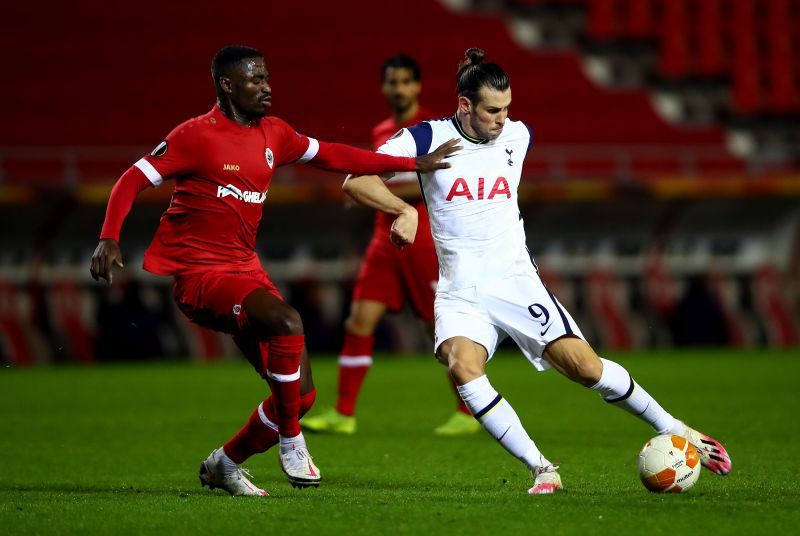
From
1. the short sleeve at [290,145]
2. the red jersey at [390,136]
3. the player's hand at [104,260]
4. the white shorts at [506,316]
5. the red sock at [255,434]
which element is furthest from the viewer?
the red jersey at [390,136]

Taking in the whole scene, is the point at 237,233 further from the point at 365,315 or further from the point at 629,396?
the point at 365,315

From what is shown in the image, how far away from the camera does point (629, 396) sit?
5.93 m

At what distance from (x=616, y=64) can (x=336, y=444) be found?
13.3 m

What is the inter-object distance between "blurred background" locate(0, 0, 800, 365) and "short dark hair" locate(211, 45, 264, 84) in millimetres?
8711

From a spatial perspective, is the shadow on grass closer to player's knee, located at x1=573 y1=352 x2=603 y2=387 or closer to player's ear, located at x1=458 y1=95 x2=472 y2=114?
player's knee, located at x1=573 y1=352 x2=603 y2=387

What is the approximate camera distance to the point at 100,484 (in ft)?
21.1

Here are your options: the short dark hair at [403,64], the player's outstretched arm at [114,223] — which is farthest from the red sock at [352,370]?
the player's outstretched arm at [114,223]

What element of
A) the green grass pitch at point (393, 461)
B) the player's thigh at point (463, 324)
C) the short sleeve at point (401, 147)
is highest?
the short sleeve at point (401, 147)

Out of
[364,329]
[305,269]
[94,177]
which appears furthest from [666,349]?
[364,329]

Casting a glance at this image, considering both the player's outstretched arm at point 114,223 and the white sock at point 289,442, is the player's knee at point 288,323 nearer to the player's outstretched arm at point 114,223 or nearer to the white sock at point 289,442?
the white sock at point 289,442

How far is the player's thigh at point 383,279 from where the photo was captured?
8812 millimetres

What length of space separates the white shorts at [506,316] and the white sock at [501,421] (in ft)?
0.77

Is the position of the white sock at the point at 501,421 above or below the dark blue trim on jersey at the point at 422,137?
below

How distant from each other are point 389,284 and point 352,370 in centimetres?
61
